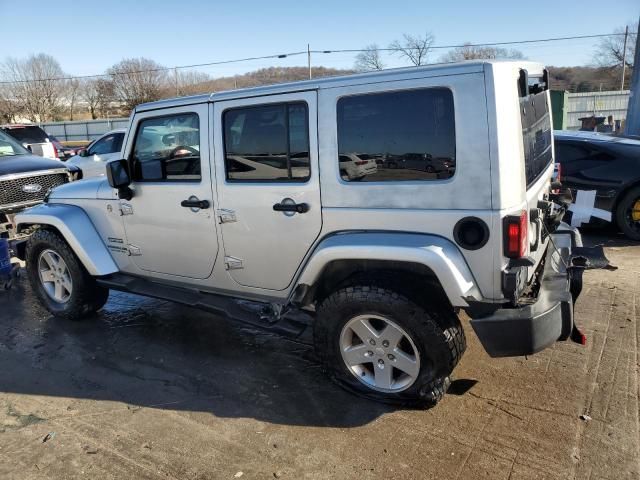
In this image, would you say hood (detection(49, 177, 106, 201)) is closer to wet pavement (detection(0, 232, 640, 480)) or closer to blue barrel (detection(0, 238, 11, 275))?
wet pavement (detection(0, 232, 640, 480))

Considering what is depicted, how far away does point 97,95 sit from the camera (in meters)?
60.6

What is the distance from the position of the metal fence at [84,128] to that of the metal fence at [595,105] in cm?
2804

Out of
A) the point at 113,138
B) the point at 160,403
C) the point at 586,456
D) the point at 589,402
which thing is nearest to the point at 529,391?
the point at 589,402

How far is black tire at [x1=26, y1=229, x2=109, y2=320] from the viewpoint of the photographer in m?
4.74

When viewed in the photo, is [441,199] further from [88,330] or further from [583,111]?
[583,111]

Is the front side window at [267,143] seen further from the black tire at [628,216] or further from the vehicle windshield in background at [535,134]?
the black tire at [628,216]

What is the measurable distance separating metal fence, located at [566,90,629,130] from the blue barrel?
78.7ft

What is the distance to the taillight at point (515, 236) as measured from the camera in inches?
108

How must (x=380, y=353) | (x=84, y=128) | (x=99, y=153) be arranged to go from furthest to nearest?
(x=84, y=128), (x=99, y=153), (x=380, y=353)

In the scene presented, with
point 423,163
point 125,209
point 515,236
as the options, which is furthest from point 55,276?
point 515,236

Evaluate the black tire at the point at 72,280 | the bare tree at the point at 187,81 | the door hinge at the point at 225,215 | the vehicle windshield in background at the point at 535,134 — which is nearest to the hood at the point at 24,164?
the black tire at the point at 72,280

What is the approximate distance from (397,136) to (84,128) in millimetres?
39393

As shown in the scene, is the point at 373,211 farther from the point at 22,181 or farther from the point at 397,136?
the point at 22,181

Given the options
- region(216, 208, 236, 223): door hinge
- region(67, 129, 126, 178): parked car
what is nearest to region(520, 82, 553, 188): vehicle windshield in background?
region(216, 208, 236, 223): door hinge
